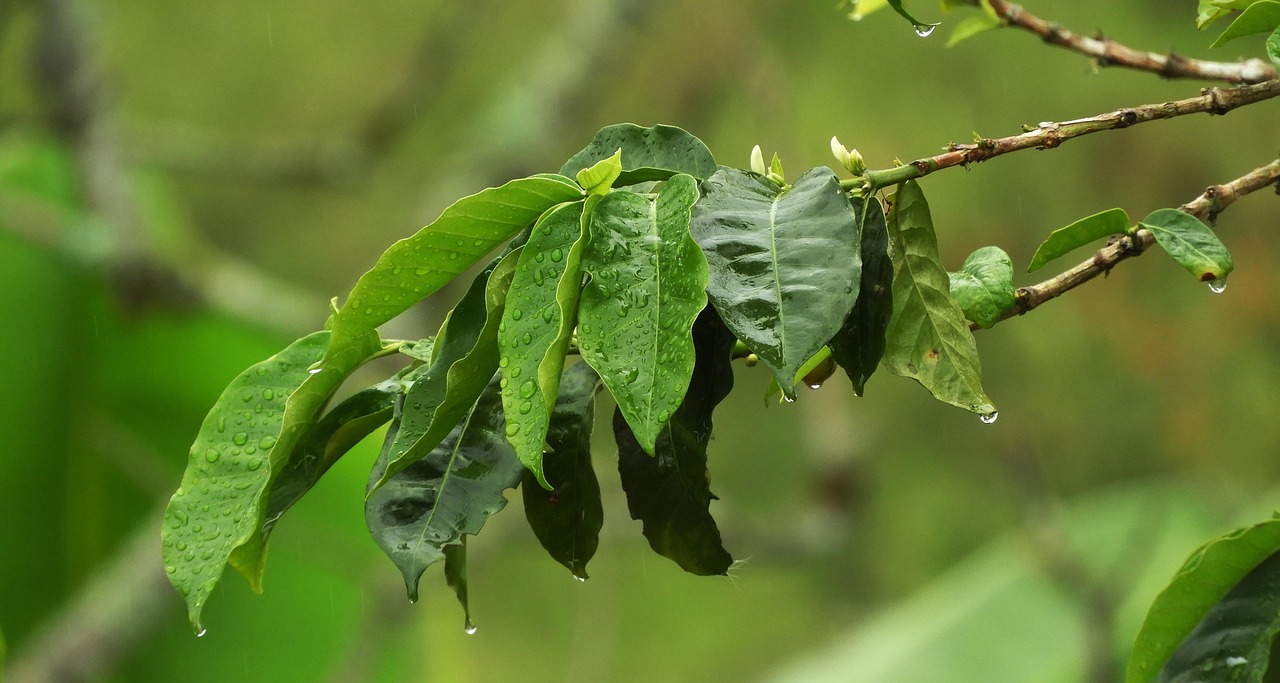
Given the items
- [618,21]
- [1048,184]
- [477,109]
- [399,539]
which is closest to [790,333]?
[399,539]

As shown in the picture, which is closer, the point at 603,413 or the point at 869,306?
the point at 869,306

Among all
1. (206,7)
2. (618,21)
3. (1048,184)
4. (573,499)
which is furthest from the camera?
(206,7)

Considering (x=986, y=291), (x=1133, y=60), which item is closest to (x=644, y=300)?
(x=986, y=291)

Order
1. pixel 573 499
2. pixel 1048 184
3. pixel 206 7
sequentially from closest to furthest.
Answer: pixel 573 499 → pixel 1048 184 → pixel 206 7

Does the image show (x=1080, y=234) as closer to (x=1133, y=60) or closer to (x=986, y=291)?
(x=986, y=291)

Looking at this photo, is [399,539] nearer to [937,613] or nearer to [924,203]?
[924,203]

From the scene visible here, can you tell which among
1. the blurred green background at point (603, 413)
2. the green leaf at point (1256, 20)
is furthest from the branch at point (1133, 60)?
the blurred green background at point (603, 413)

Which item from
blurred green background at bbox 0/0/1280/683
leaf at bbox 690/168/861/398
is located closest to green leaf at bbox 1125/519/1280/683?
leaf at bbox 690/168/861/398

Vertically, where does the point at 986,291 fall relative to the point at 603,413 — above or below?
above
